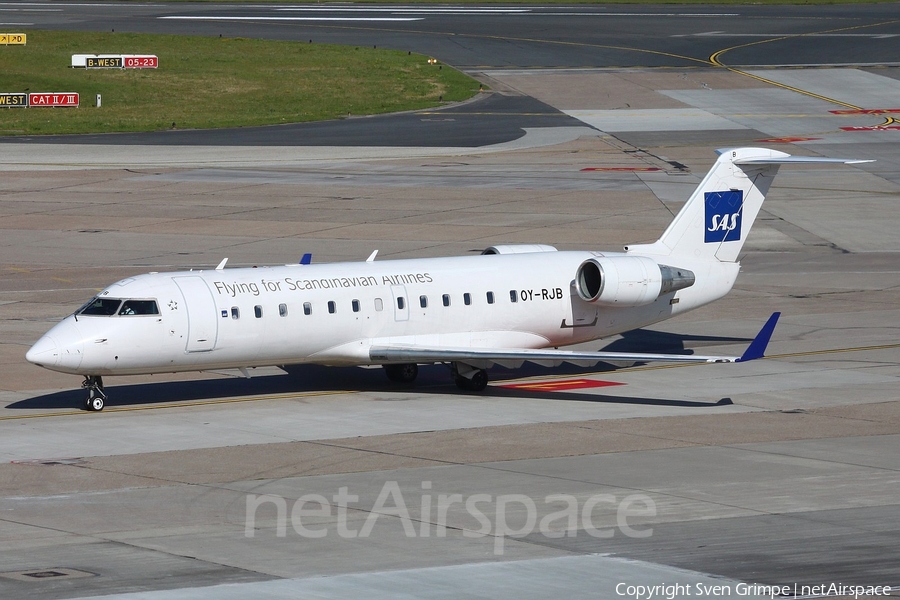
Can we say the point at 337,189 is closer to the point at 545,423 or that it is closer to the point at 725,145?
the point at 725,145

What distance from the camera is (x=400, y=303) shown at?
28797 millimetres

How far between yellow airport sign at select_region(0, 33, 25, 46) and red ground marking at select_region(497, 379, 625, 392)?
230 feet

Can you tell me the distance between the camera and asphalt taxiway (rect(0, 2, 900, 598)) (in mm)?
17375

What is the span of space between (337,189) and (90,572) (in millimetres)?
39886

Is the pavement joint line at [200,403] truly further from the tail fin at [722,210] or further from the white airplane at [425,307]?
the tail fin at [722,210]

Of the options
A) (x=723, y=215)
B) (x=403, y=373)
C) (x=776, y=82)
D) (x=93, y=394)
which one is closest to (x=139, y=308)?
(x=93, y=394)

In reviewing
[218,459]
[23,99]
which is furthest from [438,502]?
[23,99]

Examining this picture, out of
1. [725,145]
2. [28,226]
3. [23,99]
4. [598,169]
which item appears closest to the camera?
[28,226]

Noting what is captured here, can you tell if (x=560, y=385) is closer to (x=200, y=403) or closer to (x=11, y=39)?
(x=200, y=403)

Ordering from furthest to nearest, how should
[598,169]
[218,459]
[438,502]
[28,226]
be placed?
[598,169]
[28,226]
[218,459]
[438,502]

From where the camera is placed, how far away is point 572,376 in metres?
31.2

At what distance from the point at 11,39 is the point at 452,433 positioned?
75.3m

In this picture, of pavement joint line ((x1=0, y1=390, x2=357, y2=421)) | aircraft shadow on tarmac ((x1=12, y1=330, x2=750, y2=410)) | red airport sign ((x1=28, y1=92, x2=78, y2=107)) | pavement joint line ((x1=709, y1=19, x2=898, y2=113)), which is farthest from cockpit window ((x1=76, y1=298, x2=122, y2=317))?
pavement joint line ((x1=709, y1=19, x2=898, y2=113))

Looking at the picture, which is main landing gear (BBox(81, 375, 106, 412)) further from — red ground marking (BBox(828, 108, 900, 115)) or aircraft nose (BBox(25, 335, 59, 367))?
red ground marking (BBox(828, 108, 900, 115))
